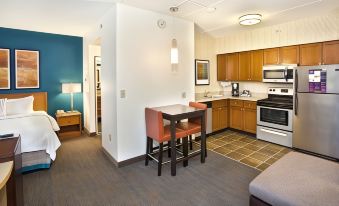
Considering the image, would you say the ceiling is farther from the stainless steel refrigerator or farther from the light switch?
the light switch

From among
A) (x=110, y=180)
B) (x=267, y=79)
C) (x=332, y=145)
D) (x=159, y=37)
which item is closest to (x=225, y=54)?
(x=267, y=79)

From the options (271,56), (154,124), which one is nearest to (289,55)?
(271,56)

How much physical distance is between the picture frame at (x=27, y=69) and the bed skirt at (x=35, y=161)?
7.67 feet

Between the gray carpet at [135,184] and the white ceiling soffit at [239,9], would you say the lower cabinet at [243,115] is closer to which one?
the gray carpet at [135,184]

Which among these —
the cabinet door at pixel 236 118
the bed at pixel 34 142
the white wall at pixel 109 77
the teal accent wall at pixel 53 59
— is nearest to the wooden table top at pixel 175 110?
the white wall at pixel 109 77

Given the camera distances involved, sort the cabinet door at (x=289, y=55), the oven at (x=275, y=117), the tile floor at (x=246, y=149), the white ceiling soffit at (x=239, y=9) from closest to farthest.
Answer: the white ceiling soffit at (x=239, y=9), the tile floor at (x=246, y=149), the oven at (x=275, y=117), the cabinet door at (x=289, y=55)

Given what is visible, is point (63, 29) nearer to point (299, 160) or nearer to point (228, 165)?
point (228, 165)

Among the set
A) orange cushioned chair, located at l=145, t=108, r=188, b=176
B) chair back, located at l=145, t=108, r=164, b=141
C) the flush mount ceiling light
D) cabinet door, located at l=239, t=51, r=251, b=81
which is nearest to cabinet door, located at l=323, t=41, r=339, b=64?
the flush mount ceiling light

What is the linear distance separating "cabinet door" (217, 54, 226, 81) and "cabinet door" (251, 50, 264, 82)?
0.82 m

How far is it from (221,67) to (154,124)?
3.38 meters

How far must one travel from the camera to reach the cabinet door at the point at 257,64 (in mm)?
4711

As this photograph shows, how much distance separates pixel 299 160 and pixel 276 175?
500 millimetres

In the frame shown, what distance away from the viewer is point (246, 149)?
13.1ft

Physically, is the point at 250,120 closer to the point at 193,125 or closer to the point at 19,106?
the point at 193,125
